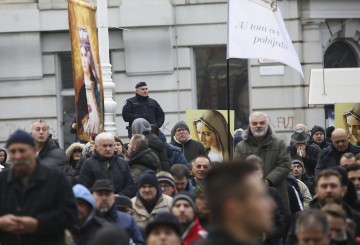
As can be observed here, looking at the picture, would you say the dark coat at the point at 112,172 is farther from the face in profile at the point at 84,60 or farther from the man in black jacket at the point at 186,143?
the man in black jacket at the point at 186,143

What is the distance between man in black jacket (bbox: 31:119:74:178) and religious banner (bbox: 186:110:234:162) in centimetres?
401

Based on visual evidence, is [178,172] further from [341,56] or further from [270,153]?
[341,56]

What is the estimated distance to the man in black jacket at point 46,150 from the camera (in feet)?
48.8

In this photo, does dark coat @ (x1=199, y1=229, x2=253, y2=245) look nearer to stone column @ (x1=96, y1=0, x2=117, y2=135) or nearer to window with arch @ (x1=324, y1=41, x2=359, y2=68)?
stone column @ (x1=96, y1=0, x2=117, y2=135)

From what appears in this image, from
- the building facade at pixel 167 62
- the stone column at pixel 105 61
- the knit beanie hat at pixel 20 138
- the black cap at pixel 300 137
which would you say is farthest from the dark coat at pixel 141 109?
the knit beanie hat at pixel 20 138

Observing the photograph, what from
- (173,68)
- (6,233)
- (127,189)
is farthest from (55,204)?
(173,68)

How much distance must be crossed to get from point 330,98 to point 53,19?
255 inches

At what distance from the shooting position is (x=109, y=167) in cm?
1452

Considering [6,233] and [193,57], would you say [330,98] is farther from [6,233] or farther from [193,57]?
[6,233]

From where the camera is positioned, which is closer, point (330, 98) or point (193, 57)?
point (330, 98)

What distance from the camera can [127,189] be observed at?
14500mm

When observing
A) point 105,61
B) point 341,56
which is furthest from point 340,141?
point 341,56

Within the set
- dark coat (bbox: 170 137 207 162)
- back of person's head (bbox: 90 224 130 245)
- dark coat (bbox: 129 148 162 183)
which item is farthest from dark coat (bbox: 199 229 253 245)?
dark coat (bbox: 170 137 207 162)

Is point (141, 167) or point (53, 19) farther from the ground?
point (53, 19)
